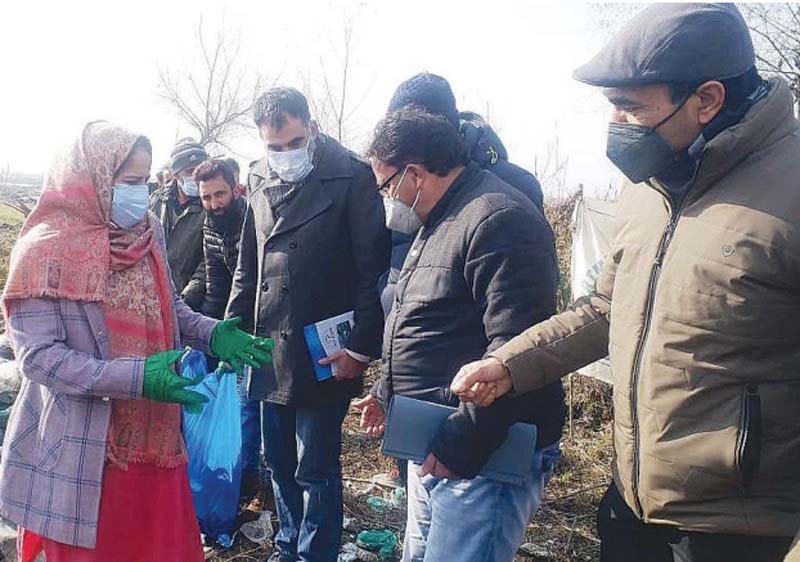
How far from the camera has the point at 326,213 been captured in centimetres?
269

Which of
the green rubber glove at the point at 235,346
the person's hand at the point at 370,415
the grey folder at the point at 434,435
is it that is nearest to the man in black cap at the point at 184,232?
the green rubber glove at the point at 235,346

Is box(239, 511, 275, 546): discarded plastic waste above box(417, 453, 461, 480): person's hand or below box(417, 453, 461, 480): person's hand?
below

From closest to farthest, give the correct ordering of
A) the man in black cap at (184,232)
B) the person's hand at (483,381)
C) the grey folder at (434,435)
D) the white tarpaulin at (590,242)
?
the person's hand at (483,381) → the grey folder at (434,435) → the man in black cap at (184,232) → the white tarpaulin at (590,242)

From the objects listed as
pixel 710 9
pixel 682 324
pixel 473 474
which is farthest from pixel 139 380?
pixel 710 9

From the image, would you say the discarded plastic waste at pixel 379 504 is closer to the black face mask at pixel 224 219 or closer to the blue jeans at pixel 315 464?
the blue jeans at pixel 315 464

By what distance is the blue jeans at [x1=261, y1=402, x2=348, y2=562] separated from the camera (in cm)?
267

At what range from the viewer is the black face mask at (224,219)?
3545 millimetres

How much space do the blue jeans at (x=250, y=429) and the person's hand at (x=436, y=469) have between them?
6.15 ft

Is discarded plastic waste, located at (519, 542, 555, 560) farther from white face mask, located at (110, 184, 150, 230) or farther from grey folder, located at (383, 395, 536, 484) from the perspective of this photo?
white face mask, located at (110, 184, 150, 230)

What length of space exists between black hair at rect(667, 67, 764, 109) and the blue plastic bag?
2058mm

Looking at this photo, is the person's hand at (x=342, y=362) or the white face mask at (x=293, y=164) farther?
the white face mask at (x=293, y=164)

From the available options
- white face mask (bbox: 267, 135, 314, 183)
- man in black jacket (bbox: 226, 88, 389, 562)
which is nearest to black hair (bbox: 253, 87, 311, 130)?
man in black jacket (bbox: 226, 88, 389, 562)

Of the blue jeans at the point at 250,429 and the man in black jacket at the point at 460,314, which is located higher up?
the man in black jacket at the point at 460,314

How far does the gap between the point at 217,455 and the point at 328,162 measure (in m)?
1.36
